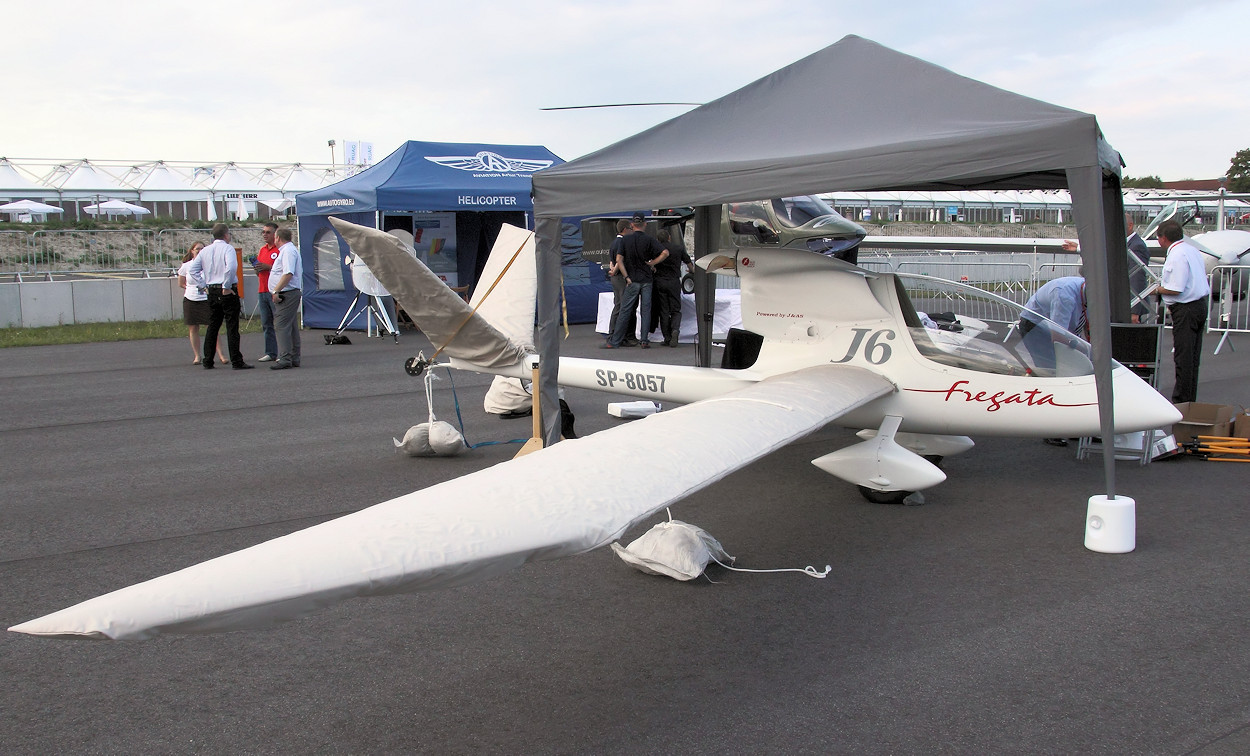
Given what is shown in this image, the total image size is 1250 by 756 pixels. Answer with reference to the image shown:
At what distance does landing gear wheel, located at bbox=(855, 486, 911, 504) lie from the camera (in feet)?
18.6

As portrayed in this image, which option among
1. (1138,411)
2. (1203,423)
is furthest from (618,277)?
(1138,411)

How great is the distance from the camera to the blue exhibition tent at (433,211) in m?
15.8

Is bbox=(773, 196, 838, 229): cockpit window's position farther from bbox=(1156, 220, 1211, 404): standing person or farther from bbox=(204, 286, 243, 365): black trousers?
bbox=(204, 286, 243, 365): black trousers

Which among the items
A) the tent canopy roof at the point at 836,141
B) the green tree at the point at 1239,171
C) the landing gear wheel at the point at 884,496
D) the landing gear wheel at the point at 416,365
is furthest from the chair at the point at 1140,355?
the green tree at the point at 1239,171

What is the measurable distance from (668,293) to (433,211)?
4694mm

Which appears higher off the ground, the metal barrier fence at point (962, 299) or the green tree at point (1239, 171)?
the green tree at point (1239, 171)

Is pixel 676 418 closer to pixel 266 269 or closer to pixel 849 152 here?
pixel 849 152

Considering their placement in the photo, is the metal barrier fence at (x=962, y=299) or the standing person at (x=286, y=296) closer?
the metal barrier fence at (x=962, y=299)

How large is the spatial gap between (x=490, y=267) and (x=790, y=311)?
2547mm

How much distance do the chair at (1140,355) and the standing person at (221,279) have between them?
10.1m

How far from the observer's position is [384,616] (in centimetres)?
408

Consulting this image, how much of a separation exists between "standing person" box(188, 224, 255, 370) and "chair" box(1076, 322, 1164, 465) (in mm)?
10139

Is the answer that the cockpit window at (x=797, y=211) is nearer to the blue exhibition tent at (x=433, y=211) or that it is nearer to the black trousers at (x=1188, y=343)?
the black trousers at (x=1188, y=343)

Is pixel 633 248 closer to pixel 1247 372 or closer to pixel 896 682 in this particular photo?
pixel 1247 372
